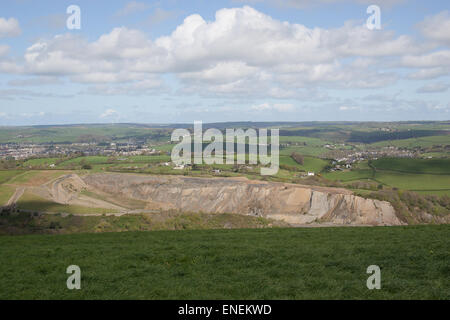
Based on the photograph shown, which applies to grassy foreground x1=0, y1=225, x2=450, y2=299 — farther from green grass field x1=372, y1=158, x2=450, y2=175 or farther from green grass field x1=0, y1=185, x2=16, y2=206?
green grass field x1=372, y1=158, x2=450, y2=175

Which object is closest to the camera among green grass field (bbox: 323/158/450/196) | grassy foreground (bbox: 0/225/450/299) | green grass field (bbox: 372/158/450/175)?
grassy foreground (bbox: 0/225/450/299)

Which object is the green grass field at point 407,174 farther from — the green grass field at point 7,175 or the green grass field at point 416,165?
the green grass field at point 7,175

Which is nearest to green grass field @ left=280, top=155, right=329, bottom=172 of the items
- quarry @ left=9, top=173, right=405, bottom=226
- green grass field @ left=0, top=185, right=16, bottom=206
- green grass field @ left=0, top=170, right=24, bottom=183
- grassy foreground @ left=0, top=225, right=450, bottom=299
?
quarry @ left=9, top=173, right=405, bottom=226

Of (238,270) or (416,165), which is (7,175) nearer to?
(238,270)

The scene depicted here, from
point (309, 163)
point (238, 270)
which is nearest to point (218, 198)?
point (309, 163)

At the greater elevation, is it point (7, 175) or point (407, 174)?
point (7, 175)

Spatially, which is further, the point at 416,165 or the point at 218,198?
the point at 416,165
